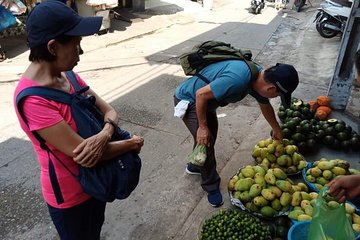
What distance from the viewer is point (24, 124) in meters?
1.57

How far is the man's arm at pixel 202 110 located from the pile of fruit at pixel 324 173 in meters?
1.20

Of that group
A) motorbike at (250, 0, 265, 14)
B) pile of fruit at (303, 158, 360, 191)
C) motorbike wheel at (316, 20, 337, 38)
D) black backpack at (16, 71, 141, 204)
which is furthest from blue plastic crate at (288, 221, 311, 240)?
motorbike at (250, 0, 265, 14)

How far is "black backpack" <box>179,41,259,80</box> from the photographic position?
Answer: 2809 millimetres

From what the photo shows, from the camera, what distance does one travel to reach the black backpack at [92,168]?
63.9 inches

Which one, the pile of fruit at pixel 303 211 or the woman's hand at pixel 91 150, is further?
the pile of fruit at pixel 303 211

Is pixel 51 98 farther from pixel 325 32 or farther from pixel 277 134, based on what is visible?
pixel 325 32

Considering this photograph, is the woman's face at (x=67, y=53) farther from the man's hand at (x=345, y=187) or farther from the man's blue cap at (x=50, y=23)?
the man's hand at (x=345, y=187)

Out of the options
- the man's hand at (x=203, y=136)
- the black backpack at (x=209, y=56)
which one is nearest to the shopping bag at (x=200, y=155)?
the man's hand at (x=203, y=136)

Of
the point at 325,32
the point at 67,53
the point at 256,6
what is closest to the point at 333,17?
the point at 325,32

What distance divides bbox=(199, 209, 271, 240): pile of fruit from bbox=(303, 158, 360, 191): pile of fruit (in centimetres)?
86

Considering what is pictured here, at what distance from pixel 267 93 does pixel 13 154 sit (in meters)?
3.35

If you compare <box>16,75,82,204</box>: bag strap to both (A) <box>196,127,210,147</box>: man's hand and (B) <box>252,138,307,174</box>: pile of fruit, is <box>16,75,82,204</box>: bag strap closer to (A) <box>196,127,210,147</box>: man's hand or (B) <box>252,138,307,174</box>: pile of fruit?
(A) <box>196,127,210,147</box>: man's hand

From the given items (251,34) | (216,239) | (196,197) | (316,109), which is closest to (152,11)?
(251,34)

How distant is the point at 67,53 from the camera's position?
1.58 m
